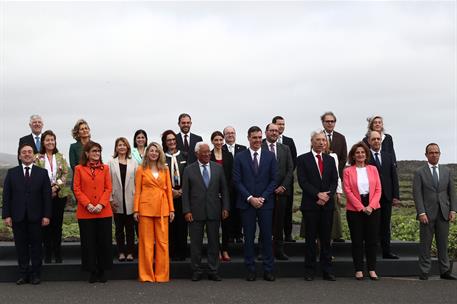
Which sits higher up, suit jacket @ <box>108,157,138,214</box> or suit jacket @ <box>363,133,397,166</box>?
suit jacket @ <box>363,133,397,166</box>

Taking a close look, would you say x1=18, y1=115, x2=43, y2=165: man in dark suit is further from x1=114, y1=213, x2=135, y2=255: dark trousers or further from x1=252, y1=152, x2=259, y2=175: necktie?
x1=252, y1=152, x2=259, y2=175: necktie

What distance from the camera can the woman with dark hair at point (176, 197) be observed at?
9.17m

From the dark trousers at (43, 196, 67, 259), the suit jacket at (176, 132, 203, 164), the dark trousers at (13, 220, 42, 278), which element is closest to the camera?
the dark trousers at (13, 220, 42, 278)

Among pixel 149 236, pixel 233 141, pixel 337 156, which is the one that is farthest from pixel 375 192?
pixel 149 236

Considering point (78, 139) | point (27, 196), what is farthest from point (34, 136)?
point (27, 196)

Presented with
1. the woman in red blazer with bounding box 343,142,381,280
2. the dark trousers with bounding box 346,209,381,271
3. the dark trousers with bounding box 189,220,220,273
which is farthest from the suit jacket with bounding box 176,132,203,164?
the dark trousers with bounding box 346,209,381,271

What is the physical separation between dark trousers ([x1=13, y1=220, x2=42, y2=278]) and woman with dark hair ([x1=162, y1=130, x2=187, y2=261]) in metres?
1.95

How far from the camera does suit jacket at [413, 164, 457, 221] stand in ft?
29.7

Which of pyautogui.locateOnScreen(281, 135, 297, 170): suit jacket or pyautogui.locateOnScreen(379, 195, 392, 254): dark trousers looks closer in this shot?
pyautogui.locateOnScreen(379, 195, 392, 254): dark trousers

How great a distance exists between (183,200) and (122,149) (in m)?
1.16

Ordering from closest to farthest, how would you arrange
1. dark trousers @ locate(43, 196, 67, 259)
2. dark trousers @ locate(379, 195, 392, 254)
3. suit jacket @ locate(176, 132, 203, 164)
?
dark trousers @ locate(43, 196, 67, 259) < dark trousers @ locate(379, 195, 392, 254) < suit jacket @ locate(176, 132, 203, 164)

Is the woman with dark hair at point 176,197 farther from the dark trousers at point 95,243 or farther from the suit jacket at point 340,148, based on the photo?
the suit jacket at point 340,148

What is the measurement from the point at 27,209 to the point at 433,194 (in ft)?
19.1

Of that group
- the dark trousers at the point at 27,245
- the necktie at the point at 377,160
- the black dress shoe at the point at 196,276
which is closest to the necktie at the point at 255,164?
the black dress shoe at the point at 196,276
